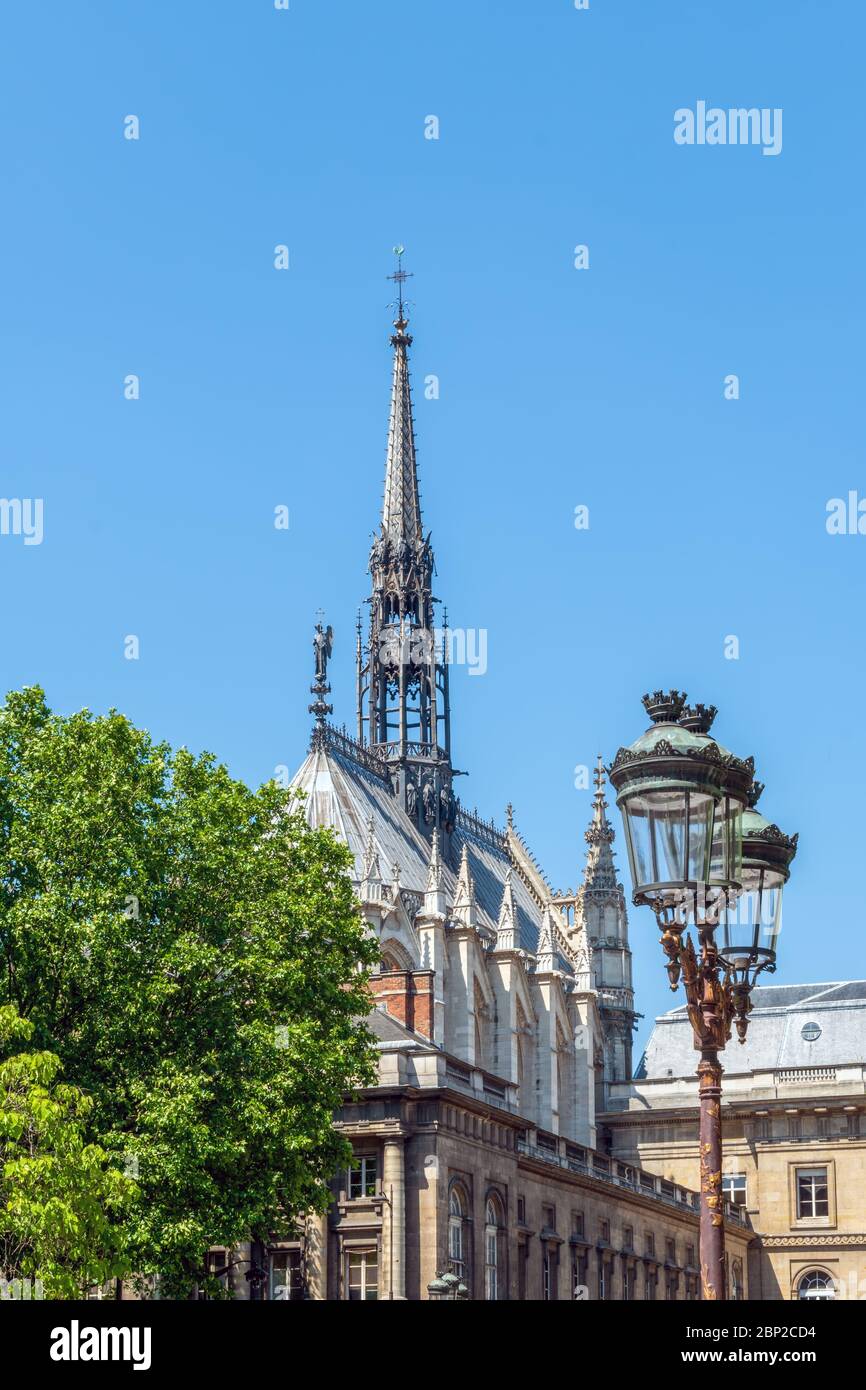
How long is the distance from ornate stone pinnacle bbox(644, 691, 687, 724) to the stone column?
36.1 m

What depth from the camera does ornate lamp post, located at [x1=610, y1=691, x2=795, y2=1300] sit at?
1898 centimetres

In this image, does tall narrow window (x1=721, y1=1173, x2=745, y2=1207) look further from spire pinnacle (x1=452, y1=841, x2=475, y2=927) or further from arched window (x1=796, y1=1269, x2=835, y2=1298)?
spire pinnacle (x1=452, y1=841, x2=475, y2=927)

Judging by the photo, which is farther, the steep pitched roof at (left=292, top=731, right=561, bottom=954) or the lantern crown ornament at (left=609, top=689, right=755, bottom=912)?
the steep pitched roof at (left=292, top=731, right=561, bottom=954)

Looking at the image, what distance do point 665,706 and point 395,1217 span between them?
1438 inches

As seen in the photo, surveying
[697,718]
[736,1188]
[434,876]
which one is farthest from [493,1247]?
[697,718]

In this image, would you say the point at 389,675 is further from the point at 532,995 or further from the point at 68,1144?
the point at 68,1144

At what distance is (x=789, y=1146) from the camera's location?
90.7 meters

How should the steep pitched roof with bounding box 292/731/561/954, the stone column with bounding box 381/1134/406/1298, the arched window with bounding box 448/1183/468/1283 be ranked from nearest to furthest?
the stone column with bounding box 381/1134/406/1298
the arched window with bounding box 448/1183/468/1283
the steep pitched roof with bounding box 292/731/561/954

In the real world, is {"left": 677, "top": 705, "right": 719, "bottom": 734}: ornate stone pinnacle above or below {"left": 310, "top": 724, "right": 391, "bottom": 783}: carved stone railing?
below

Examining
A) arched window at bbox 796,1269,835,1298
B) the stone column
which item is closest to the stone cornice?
arched window at bbox 796,1269,835,1298

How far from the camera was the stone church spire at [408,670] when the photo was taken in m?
102

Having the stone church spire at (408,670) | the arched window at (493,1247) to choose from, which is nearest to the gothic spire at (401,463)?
the stone church spire at (408,670)

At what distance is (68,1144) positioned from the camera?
36.4 meters

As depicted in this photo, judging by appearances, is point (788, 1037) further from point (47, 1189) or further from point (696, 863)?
point (696, 863)
